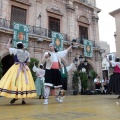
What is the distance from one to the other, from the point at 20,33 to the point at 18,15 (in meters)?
2.12

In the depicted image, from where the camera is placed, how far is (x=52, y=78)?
506 centimetres

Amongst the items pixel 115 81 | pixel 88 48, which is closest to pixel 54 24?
pixel 88 48

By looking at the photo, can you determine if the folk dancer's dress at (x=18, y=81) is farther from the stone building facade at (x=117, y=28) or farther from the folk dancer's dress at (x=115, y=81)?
the stone building facade at (x=117, y=28)

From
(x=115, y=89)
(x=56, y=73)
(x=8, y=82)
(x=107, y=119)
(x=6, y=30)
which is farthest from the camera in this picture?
(x=6, y=30)

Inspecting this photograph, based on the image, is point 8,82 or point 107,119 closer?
point 107,119

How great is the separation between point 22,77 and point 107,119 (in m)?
3.01

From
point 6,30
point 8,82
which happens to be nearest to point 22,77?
point 8,82

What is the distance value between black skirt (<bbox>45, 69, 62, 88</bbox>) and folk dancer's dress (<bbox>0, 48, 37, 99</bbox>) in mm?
440

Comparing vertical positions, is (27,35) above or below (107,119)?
above

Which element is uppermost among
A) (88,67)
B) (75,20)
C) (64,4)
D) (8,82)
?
(64,4)

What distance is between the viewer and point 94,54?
18.7m

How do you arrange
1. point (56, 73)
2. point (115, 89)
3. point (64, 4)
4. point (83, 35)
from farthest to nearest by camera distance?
point (83, 35) < point (64, 4) < point (115, 89) < point (56, 73)

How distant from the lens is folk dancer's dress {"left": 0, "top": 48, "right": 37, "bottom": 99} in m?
4.64

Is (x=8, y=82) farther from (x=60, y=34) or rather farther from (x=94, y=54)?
(x=94, y=54)
